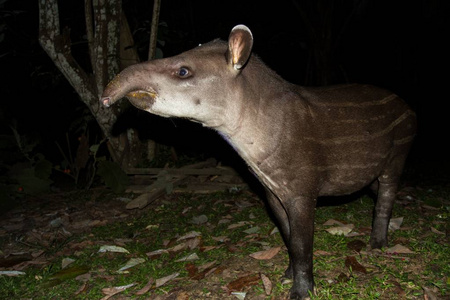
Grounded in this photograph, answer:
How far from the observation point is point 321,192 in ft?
10.7

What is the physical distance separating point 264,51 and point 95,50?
5.02 metres

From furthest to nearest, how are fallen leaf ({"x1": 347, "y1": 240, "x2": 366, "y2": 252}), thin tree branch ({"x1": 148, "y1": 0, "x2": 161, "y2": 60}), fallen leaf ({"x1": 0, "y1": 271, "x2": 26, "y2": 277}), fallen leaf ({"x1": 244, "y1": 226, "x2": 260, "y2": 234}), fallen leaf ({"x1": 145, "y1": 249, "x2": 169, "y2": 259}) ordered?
thin tree branch ({"x1": 148, "y1": 0, "x2": 161, "y2": 60}) < fallen leaf ({"x1": 244, "y1": 226, "x2": 260, "y2": 234}) < fallen leaf ({"x1": 145, "y1": 249, "x2": 169, "y2": 259}) < fallen leaf ({"x1": 0, "y1": 271, "x2": 26, "y2": 277}) < fallen leaf ({"x1": 347, "y1": 240, "x2": 366, "y2": 252})

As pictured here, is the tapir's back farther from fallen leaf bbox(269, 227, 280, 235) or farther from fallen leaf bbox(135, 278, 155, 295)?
fallen leaf bbox(135, 278, 155, 295)

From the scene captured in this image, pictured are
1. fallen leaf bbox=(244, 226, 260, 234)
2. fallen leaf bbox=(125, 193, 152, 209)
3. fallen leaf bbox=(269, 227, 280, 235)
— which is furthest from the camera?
fallen leaf bbox=(125, 193, 152, 209)

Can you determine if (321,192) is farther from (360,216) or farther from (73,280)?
(73,280)

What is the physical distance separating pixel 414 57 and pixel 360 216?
11357mm

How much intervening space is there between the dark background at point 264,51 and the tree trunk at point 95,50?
2.08 feet

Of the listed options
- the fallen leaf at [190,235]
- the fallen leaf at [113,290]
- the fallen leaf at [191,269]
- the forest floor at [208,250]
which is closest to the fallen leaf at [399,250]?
the forest floor at [208,250]

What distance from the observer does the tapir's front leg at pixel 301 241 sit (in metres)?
2.99

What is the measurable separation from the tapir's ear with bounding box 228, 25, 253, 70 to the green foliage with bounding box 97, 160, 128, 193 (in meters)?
3.93

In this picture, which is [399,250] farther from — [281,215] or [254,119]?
[254,119]

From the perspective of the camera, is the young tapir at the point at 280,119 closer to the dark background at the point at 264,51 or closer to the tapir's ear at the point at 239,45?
the tapir's ear at the point at 239,45

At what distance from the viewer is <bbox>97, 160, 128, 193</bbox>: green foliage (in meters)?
6.19

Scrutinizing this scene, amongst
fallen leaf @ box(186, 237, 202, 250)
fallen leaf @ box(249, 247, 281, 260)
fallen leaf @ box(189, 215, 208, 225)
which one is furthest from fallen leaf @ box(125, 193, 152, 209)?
fallen leaf @ box(249, 247, 281, 260)
